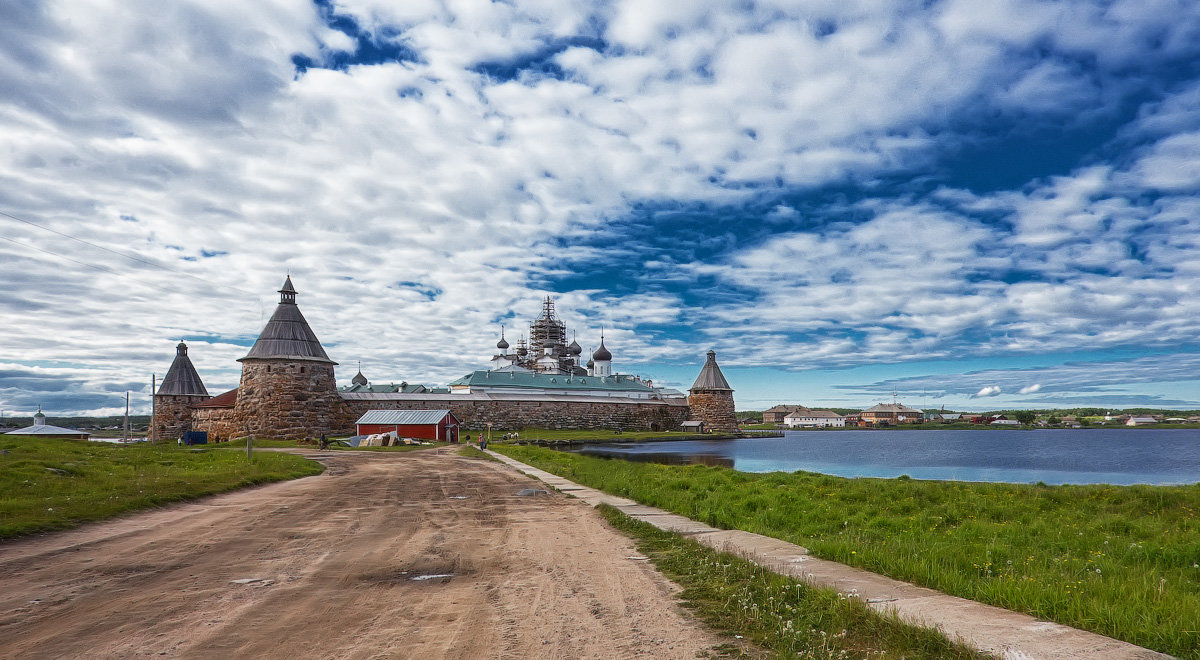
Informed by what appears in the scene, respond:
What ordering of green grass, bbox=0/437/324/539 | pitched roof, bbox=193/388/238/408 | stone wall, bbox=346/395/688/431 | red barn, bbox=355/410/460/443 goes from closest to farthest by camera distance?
green grass, bbox=0/437/324/539
red barn, bbox=355/410/460/443
pitched roof, bbox=193/388/238/408
stone wall, bbox=346/395/688/431

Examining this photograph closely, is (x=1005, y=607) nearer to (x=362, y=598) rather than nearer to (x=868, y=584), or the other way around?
(x=868, y=584)

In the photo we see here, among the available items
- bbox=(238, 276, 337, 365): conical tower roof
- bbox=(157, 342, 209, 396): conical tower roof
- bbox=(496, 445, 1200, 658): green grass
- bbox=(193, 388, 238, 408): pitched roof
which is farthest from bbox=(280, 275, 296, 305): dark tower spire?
bbox=(496, 445, 1200, 658): green grass

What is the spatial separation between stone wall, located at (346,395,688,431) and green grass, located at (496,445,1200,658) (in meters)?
54.4

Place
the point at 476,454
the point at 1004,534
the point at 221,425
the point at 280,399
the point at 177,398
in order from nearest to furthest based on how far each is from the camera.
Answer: the point at 1004,534 < the point at 476,454 < the point at 280,399 < the point at 221,425 < the point at 177,398

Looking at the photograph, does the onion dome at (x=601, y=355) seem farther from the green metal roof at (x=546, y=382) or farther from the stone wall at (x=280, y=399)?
the stone wall at (x=280, y=399)

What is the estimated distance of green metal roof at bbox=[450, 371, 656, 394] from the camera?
8850 centimetres

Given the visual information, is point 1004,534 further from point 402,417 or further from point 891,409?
point 891,409

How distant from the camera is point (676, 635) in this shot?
629 centimetres

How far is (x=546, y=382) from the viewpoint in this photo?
9594 centimetres

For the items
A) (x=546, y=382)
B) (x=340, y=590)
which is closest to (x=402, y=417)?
(x=546, y=382)

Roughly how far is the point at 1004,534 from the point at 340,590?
11698mm

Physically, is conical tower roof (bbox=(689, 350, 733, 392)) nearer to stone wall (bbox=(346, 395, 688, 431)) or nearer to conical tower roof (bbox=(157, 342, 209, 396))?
stone wall (bbox=(346, 395, 688, 431))

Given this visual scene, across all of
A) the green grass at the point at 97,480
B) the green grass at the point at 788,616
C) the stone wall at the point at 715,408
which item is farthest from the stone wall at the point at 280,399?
the stone wall at the point at 715,408

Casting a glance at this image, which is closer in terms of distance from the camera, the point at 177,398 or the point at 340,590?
the point at 340,590
